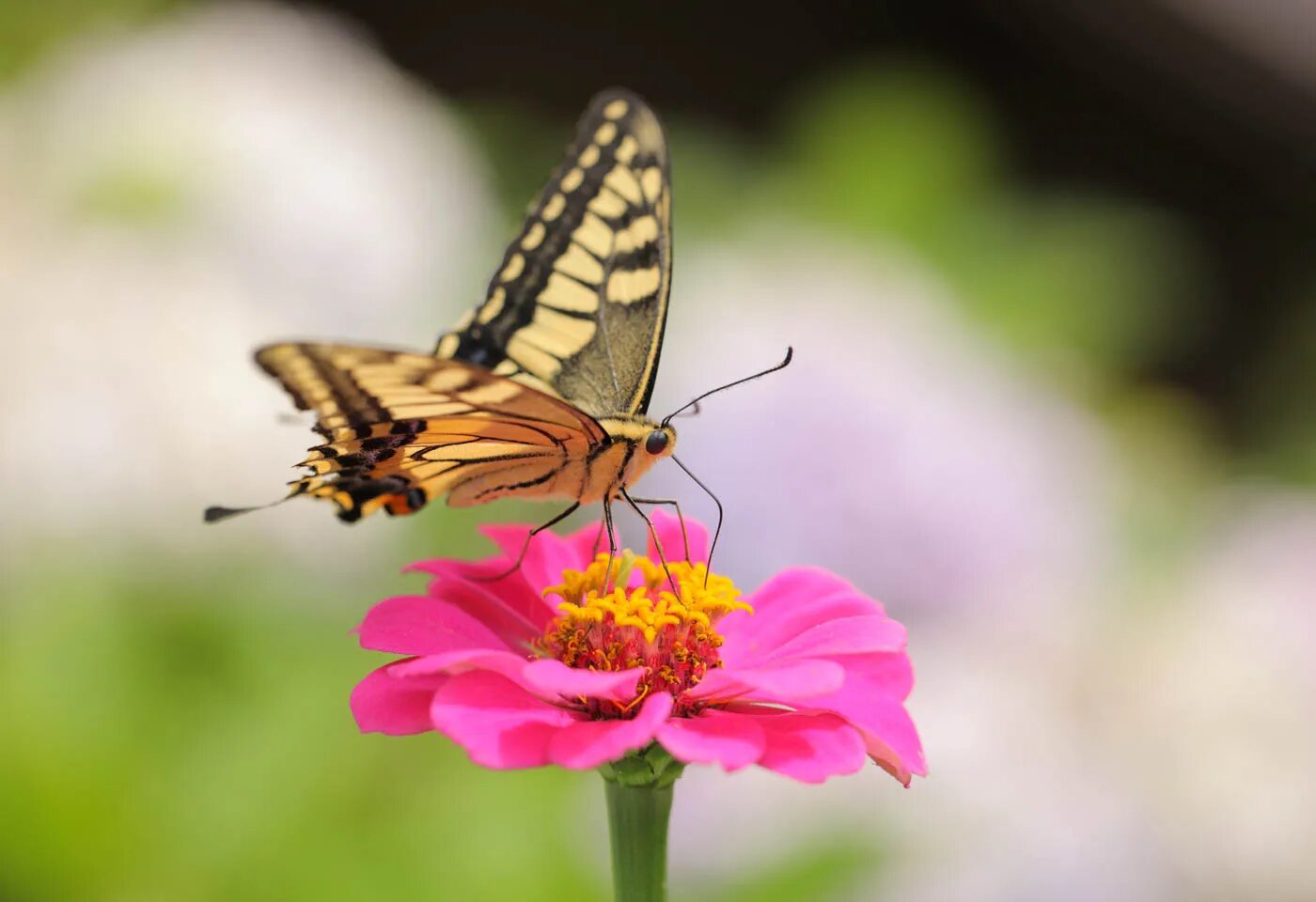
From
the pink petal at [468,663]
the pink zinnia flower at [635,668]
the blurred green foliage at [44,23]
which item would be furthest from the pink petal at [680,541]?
the blurred green foliage at [44,23]

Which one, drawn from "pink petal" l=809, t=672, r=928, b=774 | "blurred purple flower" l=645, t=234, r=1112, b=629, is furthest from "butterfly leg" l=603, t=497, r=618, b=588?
"blurred purple flower" l=645, t=234, r=1112, b=629

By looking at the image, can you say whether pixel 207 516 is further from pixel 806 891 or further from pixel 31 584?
pixel 31 584

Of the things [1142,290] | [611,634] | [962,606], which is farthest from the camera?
[1142,290]

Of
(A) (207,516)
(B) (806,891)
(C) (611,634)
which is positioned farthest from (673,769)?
(B) (806,891)

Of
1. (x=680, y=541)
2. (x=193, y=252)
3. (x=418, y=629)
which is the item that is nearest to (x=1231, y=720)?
(x=680, y=541)

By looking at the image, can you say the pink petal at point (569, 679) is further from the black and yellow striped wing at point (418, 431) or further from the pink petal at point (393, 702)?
the black and yellow striped wing at point (418, 431)

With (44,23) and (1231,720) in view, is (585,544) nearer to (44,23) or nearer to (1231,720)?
(1231,720)
